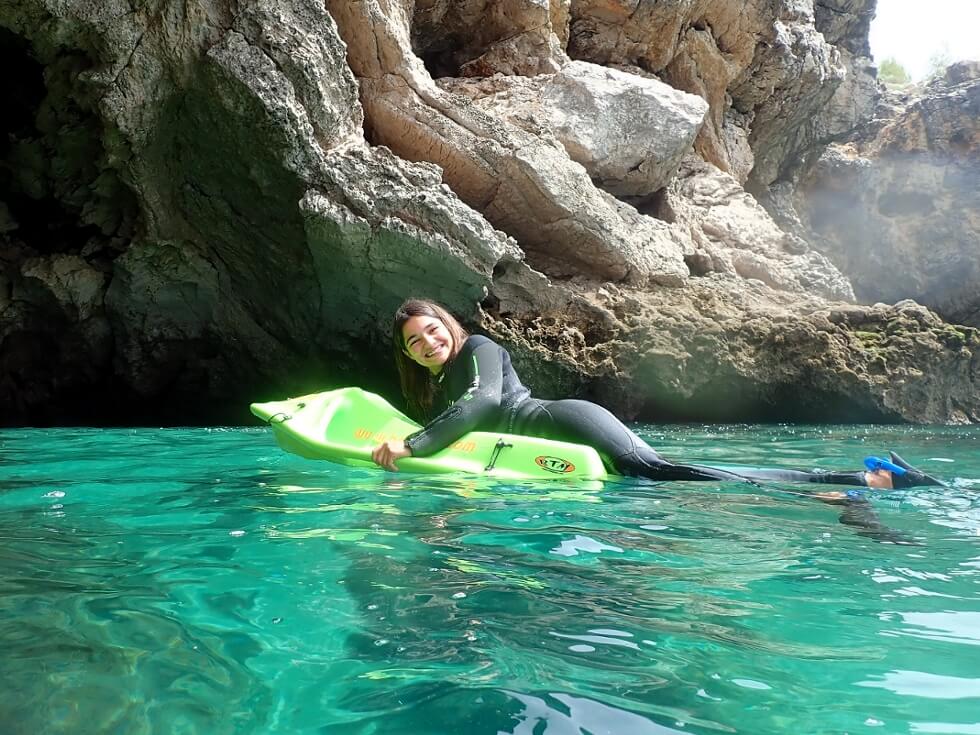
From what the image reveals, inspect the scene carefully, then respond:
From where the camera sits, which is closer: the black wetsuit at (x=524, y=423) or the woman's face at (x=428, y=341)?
the black wetsuit at (x=524, y=423)

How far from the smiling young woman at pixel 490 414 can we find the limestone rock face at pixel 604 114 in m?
5.50

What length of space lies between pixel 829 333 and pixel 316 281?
6.12 m

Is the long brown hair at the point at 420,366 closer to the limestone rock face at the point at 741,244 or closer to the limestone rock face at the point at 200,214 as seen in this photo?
the limestone rock face at the point at 200,214

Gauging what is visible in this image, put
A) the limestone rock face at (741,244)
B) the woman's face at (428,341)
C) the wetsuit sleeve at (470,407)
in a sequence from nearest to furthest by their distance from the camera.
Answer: the wetsuit sleeve at (470,407) → the woman's face at (428,341) → the limestone rock face at (741,244)

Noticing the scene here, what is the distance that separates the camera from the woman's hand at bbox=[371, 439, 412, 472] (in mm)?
3965

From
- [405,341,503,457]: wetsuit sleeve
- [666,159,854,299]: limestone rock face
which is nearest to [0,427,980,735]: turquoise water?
[405,341,503,457]: wetsuit sleeve

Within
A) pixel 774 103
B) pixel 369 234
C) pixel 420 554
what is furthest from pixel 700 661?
pixel 774 103

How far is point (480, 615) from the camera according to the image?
1.61 metres

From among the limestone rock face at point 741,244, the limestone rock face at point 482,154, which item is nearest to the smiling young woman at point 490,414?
the limestone rock face at point 482,154

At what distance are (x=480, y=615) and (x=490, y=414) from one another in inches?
101

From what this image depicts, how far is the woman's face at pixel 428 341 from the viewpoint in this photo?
4.18 metres

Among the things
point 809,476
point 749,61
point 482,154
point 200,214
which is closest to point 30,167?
point 200,214

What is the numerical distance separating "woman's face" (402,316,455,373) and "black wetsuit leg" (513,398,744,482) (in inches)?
20.8

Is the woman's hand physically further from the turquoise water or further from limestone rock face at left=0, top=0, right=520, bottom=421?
limestone rock face at left=0, top=0, right=520, bottom=421
